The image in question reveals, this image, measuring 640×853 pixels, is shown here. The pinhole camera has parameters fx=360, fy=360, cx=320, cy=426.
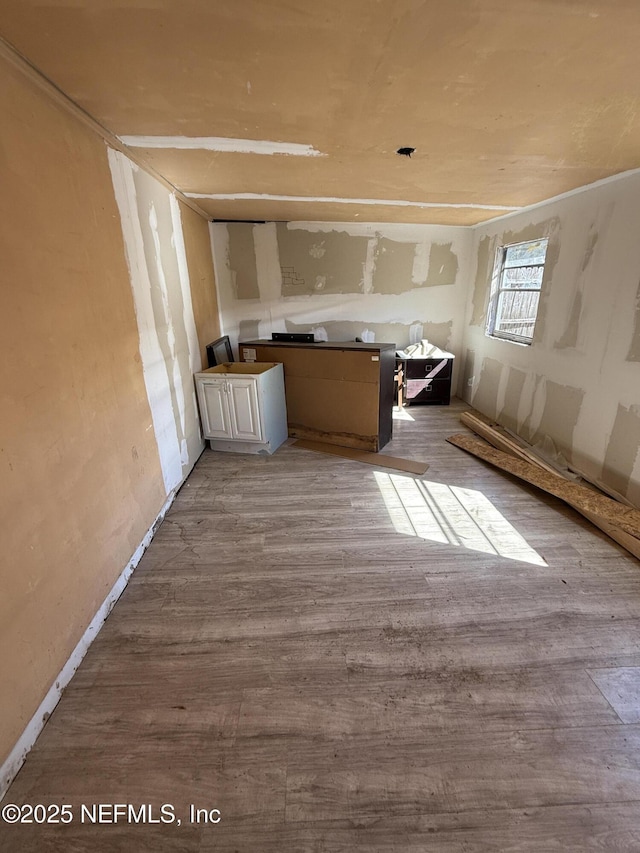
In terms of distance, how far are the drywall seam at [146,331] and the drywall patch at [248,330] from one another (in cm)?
228

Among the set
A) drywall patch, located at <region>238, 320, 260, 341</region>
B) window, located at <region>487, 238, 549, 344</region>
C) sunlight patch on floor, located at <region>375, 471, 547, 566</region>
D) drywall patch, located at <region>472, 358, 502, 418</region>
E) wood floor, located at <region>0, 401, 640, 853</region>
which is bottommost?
wood floor, located at <region>0, 401, 640, 853</region>

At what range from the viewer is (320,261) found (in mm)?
4609

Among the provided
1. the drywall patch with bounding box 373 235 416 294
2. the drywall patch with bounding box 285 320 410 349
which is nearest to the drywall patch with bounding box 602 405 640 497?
the drywall patch with bounding box 285 320 410 349

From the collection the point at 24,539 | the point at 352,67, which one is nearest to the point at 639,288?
the point at 352,67

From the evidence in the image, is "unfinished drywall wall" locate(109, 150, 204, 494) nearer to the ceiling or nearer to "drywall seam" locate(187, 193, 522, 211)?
the ceiling

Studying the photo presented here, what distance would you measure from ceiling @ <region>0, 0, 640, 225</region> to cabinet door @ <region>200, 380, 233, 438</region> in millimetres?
1636

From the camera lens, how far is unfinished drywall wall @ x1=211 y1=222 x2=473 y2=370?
4.49m

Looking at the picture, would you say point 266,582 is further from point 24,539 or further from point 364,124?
point 364,124

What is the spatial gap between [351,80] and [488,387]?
370 centimetres

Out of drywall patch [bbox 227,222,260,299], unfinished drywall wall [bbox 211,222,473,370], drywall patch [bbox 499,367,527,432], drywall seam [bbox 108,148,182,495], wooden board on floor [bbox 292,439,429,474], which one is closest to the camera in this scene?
drywall seam [bbox 108,148,182,495]

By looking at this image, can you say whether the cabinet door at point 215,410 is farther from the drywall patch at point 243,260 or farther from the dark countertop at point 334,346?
the drywall patch at point 243,260

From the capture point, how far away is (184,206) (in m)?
3.26

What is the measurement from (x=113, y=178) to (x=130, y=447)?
4.90 feet

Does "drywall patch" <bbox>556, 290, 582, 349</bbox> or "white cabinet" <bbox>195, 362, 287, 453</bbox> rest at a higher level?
"drywall patch" <bbox>556, 290, 582, 349</bbox>
